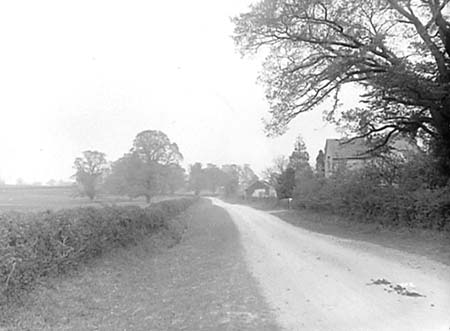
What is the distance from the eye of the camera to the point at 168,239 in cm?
1645

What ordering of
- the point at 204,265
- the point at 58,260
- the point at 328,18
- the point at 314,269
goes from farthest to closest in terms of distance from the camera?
the point at 328,18 → the point at 204,265 → the point at 314,269 → the point at 58,260

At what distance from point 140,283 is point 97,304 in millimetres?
1867

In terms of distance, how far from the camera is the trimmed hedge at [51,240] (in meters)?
6.19

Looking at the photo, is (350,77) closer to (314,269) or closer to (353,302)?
(314,269)

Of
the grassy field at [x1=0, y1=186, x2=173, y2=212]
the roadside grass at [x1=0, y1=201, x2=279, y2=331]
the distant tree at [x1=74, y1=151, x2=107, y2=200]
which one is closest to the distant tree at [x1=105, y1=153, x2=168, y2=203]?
the distant tree at [x1=74, y1=151, x2=107, y2=200]

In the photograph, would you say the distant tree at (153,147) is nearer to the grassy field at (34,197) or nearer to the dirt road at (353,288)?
the grassy field at (34,197)

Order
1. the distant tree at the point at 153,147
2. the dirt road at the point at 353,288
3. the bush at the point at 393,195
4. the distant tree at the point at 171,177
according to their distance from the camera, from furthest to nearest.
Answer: the distant tree at the point at 171,177, the distant tree at the point at 153,147, the bush at the point at 393,195, the dirt road at the point at 353,288

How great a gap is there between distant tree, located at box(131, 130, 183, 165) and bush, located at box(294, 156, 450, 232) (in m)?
18.8

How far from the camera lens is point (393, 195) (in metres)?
17.8

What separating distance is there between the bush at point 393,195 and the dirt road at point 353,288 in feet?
12.0

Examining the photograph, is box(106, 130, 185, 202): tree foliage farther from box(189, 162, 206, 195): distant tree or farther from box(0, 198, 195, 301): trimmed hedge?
box(189, 162, 206, 195): distant tree

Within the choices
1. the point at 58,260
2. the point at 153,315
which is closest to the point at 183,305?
the point at 153,315

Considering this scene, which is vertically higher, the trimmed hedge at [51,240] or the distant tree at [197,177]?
the distant tree at [197,177]

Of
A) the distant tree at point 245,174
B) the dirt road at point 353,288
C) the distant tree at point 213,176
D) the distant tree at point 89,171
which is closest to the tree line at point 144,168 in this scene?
the distant tree at point 89,171
